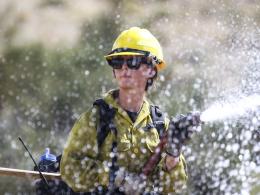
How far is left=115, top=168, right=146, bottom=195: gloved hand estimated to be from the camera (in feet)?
18.8

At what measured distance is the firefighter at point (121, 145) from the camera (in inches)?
227

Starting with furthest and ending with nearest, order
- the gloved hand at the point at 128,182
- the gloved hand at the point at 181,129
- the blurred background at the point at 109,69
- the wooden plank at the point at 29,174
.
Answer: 1. the blurred background at the point at 109,69
2. the wooden plank at the point at 29,174
3. the gloved hand at the point at 128,182
4. the gloved hand at the point at 181,129

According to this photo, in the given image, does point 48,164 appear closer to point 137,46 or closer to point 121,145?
point 121,145

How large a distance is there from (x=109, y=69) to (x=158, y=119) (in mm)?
8542

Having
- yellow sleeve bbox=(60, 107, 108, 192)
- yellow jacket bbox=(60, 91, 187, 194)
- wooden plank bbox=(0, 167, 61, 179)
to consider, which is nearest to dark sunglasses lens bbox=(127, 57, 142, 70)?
yellow jacket bbox=(60, 91, 187, 194)

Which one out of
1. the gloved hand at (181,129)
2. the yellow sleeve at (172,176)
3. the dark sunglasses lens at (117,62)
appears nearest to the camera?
the gloved hand at (181,129)

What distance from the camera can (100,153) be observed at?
5797 millimetres

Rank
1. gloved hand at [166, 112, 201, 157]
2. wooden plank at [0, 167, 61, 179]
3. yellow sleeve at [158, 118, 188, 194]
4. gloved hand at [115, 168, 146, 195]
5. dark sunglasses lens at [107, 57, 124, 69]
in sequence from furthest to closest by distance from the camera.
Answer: wooden plank at [0, 167, 61, 179] → dark sunglasses lens at [107, 57, 124, 69] → yellow sleeve at [158, 118, 188, 194] → gloved hand at [115, 168, 146, 195] → gloved hand at [166, 112, 201, 157]

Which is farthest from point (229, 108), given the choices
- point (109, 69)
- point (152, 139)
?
point (109, 69)

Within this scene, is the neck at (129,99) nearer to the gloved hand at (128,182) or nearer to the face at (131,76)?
the face at (131,76)

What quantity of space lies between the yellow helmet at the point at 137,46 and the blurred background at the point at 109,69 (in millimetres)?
5702

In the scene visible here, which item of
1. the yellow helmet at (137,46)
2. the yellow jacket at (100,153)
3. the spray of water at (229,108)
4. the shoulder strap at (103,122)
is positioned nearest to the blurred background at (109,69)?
the spray of water at (229,108)

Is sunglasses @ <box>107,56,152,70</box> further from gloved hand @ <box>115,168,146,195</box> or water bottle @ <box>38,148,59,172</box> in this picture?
water bottle @ <box>38,148,59,172</box>

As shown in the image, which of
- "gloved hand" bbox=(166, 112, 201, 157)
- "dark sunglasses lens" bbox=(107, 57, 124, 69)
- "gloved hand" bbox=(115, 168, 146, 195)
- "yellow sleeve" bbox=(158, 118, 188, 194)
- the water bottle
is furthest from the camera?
the water bottle
